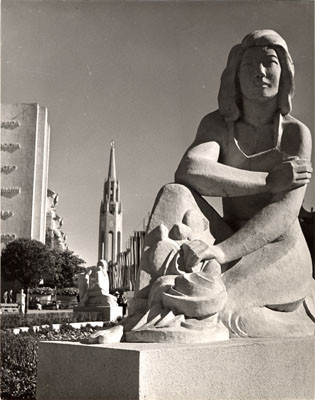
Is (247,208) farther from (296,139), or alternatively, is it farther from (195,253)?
(195,253)

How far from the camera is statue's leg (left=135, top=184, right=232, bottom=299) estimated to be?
14.4ft

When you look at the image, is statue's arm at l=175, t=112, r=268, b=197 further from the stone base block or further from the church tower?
the church tower

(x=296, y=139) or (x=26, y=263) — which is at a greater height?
(x=296, y=139)

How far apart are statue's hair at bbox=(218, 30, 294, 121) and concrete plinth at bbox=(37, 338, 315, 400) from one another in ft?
7.44

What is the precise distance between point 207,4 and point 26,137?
55437 millimetres

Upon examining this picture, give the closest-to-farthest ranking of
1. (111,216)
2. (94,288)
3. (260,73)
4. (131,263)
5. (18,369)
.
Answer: (260,73)
(18,369)
(94,288)
(131,263)
(111,216)

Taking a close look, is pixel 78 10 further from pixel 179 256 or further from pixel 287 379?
pixel 287 379

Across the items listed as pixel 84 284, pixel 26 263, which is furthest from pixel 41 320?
pixel 26 263

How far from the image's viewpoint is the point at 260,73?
5051 millimetres

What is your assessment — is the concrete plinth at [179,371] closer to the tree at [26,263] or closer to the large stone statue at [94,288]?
the large stone statue at [94,288]

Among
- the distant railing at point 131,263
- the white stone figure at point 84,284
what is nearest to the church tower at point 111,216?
the distant railing at point 131,263

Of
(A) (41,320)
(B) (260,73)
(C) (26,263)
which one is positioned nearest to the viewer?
(B) (260,73)

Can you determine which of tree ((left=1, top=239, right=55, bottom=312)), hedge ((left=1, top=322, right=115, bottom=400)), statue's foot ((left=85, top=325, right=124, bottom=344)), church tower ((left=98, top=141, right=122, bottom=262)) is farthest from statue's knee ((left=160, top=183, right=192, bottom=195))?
church tower ((left=98, top=141, right=122, bottom=262))

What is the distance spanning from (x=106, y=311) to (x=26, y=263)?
30.1m
